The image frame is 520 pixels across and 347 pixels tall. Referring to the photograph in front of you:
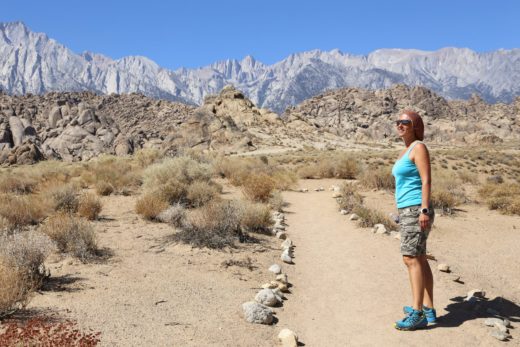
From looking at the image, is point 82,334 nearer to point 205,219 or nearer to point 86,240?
point 86,240

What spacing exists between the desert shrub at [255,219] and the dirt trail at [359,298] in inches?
32.2

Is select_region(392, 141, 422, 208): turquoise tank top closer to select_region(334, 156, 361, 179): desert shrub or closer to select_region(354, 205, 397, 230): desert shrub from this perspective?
select_region(354, 205, 397, 230): desert shrub

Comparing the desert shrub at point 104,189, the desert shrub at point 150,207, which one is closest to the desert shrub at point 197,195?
the desert shrub at point 150,207

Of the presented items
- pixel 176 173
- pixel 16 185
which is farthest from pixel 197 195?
pixel 16 185

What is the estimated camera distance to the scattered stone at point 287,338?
15.6 feet

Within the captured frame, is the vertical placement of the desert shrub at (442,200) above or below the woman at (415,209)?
below

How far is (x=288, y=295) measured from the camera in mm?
6477

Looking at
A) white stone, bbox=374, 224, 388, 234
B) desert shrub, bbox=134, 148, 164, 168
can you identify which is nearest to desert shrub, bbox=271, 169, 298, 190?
white stone, bbox=374, 224, 388, 234

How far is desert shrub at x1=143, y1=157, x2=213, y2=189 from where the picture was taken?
14547mm

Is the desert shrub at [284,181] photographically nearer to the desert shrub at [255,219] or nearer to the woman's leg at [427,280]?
the desert shrub at [255,219]

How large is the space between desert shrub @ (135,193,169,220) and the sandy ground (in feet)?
1.20

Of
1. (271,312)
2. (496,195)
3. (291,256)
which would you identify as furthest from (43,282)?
(496,195)

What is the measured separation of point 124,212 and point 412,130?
30.7 feet

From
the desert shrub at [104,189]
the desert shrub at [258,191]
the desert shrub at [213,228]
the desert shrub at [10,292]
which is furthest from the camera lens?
the desert shrub at [104,189]
